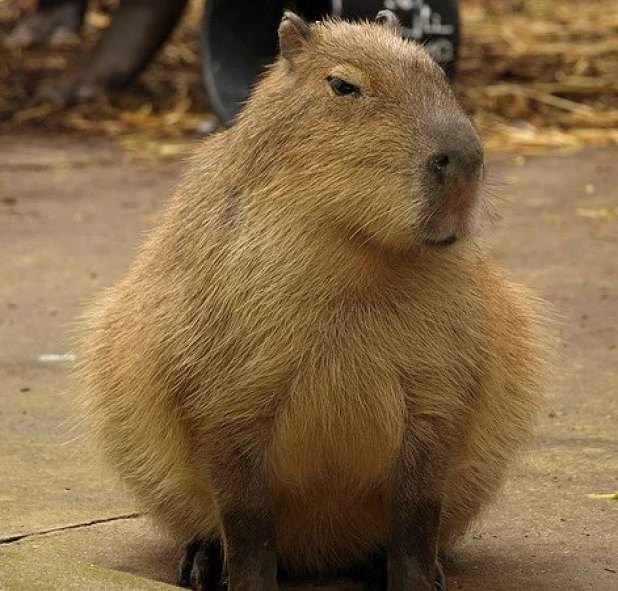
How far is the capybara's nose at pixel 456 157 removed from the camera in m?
2.54

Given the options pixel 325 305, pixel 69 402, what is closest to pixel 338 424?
pixel 325 305

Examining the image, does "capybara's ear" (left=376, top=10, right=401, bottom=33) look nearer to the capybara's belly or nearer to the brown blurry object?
the capybara's belly

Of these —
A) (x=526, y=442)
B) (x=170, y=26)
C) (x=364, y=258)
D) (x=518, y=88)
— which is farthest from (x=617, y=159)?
(x=364, y=258)

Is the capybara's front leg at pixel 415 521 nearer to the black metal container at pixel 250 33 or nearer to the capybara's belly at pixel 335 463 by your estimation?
the capybara's belly at pixel 335 463

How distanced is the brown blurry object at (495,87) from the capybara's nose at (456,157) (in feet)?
18.2

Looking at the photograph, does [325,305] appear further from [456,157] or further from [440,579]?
[440,579]

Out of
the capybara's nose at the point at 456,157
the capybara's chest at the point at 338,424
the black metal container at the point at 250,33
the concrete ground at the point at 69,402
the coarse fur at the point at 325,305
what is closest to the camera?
the capybara's nose at the point at 456,157

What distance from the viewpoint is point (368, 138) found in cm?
262

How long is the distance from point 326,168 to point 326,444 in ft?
1.57

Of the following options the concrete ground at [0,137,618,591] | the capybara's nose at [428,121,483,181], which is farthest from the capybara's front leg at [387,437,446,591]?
the capybara's nose at [428,121,483,181]

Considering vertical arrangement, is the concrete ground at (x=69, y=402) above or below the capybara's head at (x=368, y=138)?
below

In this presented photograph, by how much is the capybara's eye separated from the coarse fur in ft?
0.05

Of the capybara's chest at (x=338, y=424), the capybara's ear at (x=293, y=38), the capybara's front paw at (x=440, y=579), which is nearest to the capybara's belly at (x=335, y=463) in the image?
the capybara's chest at (x=338, y=424)

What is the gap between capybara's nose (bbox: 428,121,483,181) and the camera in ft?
8.32
